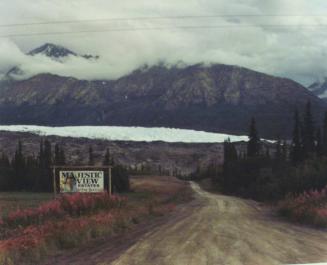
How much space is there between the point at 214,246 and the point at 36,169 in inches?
229

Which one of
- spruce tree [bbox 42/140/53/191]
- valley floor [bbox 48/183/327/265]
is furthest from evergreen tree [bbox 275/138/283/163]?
spruce tree [bbox 42/140/53/191]

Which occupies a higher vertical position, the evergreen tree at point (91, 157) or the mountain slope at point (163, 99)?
the mountain slope at point (163, 99)

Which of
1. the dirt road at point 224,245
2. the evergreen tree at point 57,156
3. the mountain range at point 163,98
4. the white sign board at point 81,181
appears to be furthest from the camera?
the white sign board at point 81,181

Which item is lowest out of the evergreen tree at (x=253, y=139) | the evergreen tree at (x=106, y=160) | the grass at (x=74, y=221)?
the grass at (x=74, y=221)

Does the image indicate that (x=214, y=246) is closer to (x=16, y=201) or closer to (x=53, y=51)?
(x=53, y=51)

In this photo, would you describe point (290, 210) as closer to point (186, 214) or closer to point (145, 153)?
point (186, 214)

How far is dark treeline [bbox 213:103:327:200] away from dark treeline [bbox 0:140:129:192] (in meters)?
2.92

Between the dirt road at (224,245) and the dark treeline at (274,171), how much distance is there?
6.59 ft

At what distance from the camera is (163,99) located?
1480 centimetres

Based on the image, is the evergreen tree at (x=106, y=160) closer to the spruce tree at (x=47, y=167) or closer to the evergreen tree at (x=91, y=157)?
the evergreen tree at (x=91, y=157)

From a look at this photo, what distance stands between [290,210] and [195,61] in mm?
8526

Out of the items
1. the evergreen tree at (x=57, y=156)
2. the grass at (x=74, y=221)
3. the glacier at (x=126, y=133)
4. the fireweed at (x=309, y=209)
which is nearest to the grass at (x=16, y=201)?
the grass at (x=74, y=221)

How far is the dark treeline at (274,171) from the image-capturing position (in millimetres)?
17422

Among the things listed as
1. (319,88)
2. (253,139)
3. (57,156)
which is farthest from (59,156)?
(319,88)
